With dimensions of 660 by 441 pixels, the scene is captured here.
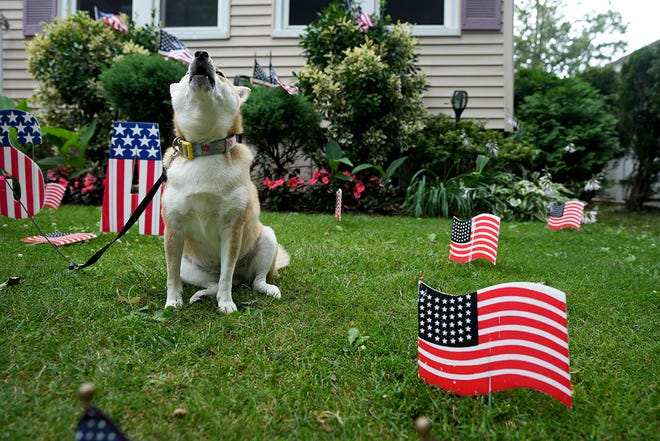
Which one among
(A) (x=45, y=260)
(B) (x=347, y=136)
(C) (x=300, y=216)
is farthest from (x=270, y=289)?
(B) (x=347, y=136)

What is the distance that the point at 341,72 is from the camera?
686cm

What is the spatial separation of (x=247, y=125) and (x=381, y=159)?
2.28 metres

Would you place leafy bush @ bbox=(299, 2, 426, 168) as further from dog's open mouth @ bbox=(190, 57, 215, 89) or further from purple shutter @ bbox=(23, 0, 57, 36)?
purple shutter @ bbox=(23, 0, 57, 36)

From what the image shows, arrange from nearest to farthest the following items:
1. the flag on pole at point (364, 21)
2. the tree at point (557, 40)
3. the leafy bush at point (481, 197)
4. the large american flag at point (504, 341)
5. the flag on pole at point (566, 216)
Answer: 1. the large american flag at point (504, 341)
2. the flag on pole at point (566, 216)
3. the leafy bush at point (481, 197)
4. the flag on pole at point (364, 21)
5. the tree at point (557, 40)

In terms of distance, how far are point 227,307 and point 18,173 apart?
2142mm

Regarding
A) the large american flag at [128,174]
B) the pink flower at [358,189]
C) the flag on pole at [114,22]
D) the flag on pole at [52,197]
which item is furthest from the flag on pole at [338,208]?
the flag on pole at [114,22]

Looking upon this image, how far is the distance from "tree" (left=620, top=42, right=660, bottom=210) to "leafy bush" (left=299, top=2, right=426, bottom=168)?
4896 millimetres

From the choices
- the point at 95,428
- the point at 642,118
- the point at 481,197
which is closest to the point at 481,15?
the point at 481,197

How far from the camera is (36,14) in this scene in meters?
8.59

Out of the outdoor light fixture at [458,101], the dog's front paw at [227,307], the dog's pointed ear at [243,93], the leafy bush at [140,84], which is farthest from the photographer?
the outdoor light fixture at [458,101]

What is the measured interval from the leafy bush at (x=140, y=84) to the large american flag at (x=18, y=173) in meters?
2.92

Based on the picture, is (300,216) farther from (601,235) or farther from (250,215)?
(601,235)

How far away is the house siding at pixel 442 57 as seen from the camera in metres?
8.20

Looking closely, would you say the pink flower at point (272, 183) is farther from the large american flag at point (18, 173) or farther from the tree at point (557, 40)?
the tree at point (557, 40)
